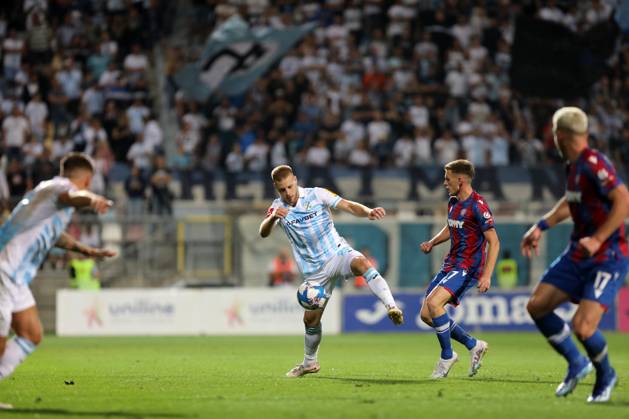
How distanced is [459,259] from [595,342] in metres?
3.76

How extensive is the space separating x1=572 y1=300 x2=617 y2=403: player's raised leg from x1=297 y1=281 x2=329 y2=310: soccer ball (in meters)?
3.85

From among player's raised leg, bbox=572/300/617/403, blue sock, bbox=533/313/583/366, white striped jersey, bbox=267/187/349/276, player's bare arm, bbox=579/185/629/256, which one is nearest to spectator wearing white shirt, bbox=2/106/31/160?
white striped jersey, bbox=267/187/349/276

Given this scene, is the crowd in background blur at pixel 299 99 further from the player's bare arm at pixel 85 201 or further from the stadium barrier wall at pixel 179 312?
the player's bare arm at pixel 85 201

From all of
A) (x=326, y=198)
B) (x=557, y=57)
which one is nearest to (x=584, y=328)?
(x=326, y=198)

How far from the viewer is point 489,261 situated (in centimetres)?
1234

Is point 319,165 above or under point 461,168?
under

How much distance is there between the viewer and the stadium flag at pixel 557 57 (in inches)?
1166

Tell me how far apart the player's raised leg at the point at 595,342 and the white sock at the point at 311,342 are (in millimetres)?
4126

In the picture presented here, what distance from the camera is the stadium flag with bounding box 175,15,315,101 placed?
29.4 metres

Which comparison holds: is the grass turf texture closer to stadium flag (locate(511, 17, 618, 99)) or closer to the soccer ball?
the soccer ball

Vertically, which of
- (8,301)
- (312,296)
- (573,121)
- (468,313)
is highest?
(573,121)

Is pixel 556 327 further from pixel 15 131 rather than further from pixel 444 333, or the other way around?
pixel 15 131

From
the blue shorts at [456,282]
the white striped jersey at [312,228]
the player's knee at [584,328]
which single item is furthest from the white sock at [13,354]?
the blue shorts at [456,282]

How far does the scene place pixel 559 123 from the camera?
30.8 ft
